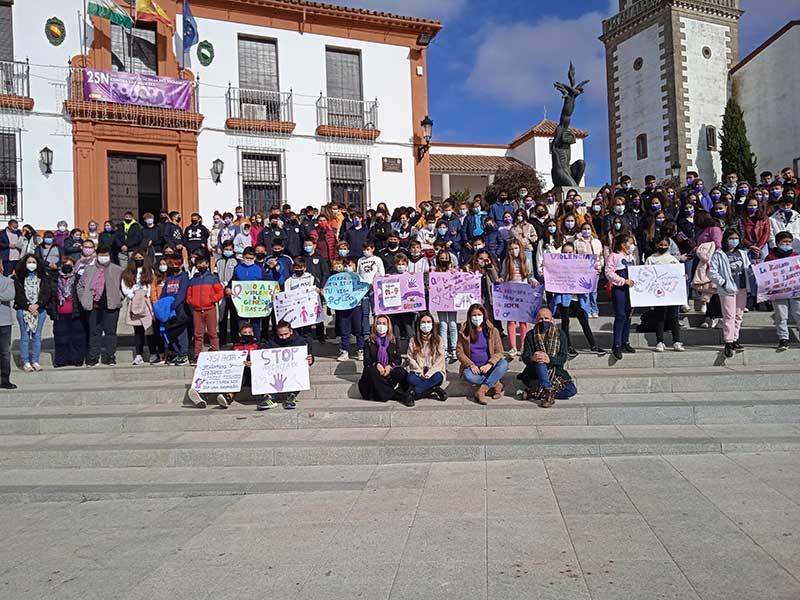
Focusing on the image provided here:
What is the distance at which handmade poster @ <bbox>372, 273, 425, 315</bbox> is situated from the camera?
966cm

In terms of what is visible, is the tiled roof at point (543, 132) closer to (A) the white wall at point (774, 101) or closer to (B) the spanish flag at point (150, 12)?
(A) the white wall at point (774, 101)

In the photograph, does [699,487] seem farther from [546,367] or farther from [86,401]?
[86,401]

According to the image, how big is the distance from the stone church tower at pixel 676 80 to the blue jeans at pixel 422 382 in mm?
29449

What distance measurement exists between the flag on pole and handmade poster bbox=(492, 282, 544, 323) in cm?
1461

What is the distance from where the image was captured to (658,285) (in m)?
9.16

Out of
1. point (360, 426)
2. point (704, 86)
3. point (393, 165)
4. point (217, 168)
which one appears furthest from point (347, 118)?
point (704, 86)

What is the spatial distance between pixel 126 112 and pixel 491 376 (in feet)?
50.1

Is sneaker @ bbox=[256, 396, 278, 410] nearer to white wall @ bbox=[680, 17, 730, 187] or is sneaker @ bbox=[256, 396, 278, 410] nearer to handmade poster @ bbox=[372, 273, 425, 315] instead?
handmade poster @ bbox=[372, 273, 425, 315]

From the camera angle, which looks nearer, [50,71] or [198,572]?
[198,572]

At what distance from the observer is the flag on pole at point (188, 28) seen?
61.3ft

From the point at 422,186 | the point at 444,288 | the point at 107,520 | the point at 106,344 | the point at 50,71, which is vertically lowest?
the point at 107,520

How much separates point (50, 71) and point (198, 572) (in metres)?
18.0

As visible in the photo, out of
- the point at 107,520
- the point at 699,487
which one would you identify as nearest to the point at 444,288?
the point at 699,487

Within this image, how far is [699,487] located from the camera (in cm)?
528
